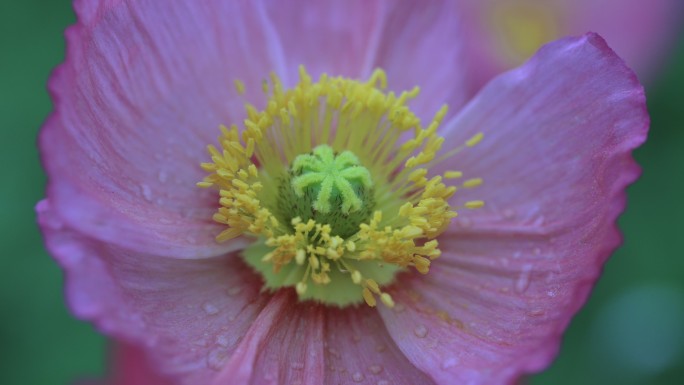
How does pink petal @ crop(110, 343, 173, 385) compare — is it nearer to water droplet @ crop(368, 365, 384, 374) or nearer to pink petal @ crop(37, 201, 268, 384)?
pink petal @ crop(37, 201, 268, 384)

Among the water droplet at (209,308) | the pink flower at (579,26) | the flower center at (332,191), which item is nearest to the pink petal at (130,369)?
the water droplet at (209,308)

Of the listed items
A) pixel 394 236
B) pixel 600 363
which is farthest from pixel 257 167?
pixel 600 363

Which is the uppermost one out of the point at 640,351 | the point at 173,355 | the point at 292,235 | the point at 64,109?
the point at 64,109

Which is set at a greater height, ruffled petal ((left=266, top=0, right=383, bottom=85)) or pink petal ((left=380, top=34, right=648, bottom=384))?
ruffled petal ((left=266, top=0, right=383, bottom=85))

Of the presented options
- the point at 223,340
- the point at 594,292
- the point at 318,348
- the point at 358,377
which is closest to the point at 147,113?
the point at 223,340

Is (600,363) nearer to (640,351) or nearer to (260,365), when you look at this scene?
(640,351)

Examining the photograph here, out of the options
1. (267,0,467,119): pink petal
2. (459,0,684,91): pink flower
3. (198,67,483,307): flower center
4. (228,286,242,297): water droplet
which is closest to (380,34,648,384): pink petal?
(198,67,483,307): flower center

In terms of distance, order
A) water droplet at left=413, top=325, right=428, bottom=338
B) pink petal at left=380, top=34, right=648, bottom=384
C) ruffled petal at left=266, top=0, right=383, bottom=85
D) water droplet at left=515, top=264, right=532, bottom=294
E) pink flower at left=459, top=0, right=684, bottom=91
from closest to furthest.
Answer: pink petal at left=380, top=34, right=648, bottom=384 < water droplet at left=413, top=325, right=428, bottom=338 < water droplet at left=515, top=264, right=532, bottom=294 < ruffled petal at left=266, top=0, right=383, bottom=85 < pink flower at left=459, top=0, right=684, bottom=91
